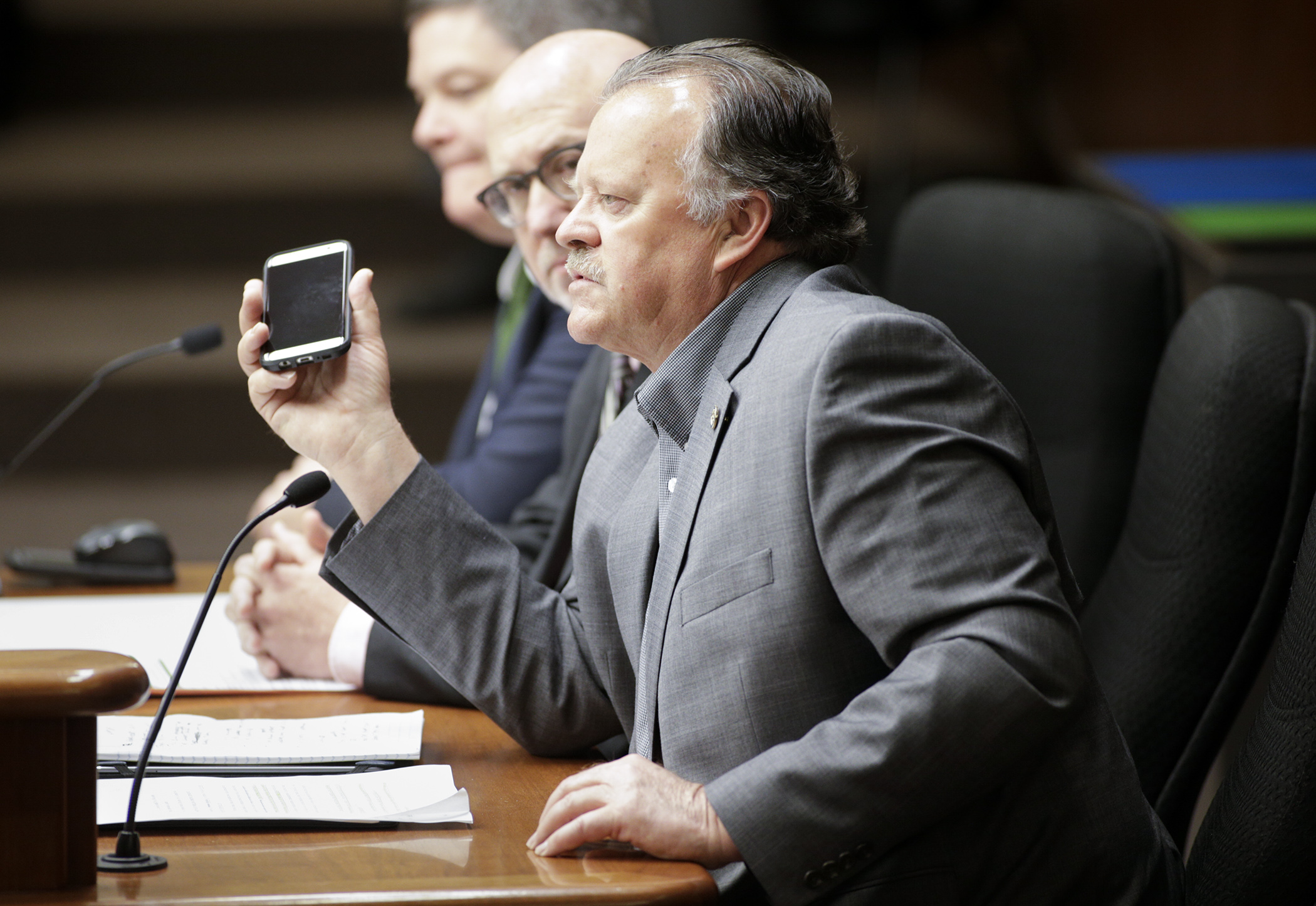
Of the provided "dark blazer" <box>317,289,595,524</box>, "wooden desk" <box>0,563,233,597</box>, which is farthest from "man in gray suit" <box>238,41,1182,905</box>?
"wooden desk" <box>0,563,233,597</box>

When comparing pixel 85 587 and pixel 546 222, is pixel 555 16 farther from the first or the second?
pixel 85 587

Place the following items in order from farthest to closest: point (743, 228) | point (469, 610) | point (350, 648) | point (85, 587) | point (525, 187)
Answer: point (85, 587)
point (525, 187)
point (350, 648)
point (469, 610)
point (743, 228)

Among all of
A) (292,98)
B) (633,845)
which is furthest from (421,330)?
(633,845)

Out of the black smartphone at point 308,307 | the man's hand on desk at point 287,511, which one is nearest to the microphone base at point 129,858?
the black smartphone at point 308,307

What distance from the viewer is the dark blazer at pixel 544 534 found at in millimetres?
1362

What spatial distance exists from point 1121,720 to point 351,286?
0.86 m

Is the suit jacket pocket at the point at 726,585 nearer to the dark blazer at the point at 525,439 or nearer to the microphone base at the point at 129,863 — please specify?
the microphone base at the point at 129,863

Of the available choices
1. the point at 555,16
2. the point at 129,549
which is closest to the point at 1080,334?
the point at 555,16

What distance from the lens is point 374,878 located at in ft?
2.89

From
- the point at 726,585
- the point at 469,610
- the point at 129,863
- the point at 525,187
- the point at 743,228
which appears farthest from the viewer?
the point at 525,187

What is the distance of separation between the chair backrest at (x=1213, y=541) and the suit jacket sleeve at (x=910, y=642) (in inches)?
16.6

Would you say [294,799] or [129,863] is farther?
[294,799]

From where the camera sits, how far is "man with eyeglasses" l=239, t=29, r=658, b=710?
4.82ft

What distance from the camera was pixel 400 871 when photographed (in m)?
0.90
